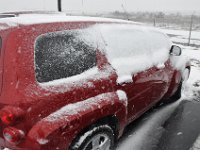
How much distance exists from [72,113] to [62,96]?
19 centimetres

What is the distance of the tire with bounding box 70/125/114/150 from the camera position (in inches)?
116

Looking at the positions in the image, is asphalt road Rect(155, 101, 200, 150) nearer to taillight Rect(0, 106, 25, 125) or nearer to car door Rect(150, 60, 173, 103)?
car door Rect(150, 60, 173, 103)

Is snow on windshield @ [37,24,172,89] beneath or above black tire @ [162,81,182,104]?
above

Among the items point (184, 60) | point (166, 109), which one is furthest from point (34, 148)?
point (184, 60)

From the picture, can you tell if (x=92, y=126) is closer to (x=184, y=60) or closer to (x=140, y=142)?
(x=140, y=142)

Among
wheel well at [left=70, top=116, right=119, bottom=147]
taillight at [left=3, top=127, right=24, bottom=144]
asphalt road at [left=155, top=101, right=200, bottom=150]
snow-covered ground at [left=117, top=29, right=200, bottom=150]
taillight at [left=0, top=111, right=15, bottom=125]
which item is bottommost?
asphalt road at [left=155, top=101, right=200, bottom=150]

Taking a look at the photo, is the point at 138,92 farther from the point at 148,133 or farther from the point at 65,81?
the point at 65,81

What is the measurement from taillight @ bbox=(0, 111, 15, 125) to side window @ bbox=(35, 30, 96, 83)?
0.39m

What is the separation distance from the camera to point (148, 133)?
464 centimetres

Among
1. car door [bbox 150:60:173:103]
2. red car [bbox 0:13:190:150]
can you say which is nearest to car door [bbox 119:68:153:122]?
red car [bbox 0:13:190:150]

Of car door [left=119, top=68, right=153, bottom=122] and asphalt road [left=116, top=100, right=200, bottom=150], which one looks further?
asphalt road [left=116, top=100, right=200, bottom=150]

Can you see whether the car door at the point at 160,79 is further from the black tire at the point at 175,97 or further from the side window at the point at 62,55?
the side window at the point at 62,55

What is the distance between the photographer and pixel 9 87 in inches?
101

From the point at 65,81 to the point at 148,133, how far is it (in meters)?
2.24
